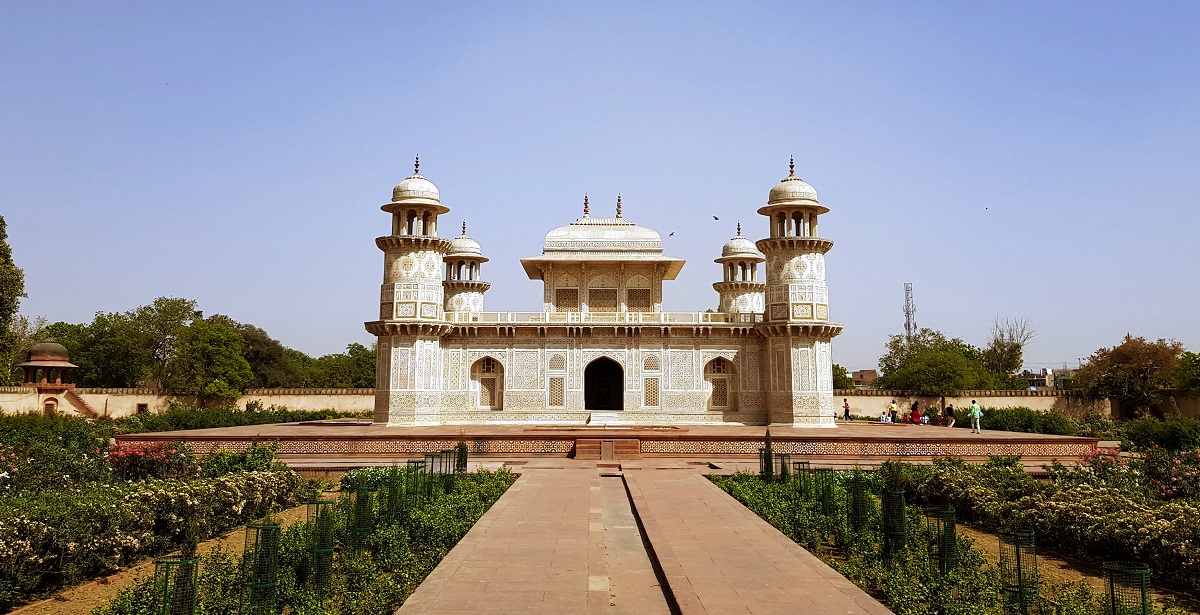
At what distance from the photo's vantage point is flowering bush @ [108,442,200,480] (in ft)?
37.4

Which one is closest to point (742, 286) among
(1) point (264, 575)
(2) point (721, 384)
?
(2) point (721, 384)

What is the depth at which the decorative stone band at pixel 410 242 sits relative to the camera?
26797 millimetres

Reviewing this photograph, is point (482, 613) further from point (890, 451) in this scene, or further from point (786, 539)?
point (890, 451)

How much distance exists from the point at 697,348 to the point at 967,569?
71.6 ft

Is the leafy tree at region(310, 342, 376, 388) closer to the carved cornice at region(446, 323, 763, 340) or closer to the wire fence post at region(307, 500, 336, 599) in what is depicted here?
the carved cornice at region(446, 323, 763, 340)

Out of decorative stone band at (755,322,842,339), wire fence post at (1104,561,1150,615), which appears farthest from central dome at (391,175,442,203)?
wire fence post at (1104,561,1150,615)

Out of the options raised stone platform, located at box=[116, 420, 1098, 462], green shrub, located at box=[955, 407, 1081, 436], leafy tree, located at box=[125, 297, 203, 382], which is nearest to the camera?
raised stone platform, located at box=[116, 420, 1098, 462]

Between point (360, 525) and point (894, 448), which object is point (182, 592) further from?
point (894, 448)

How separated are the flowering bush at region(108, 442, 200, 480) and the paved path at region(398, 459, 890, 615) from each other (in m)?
4.87

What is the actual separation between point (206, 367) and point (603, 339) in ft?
66.4

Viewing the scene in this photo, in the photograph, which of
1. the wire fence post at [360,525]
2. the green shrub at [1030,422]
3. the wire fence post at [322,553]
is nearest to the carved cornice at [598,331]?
the green shrub at [1030,422]

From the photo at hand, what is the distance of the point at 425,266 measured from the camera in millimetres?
27062

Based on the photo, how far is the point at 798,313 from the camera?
2672 centimetres

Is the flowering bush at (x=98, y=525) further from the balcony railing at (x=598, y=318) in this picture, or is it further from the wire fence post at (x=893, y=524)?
the balcony railing at (x=598, y=318)
